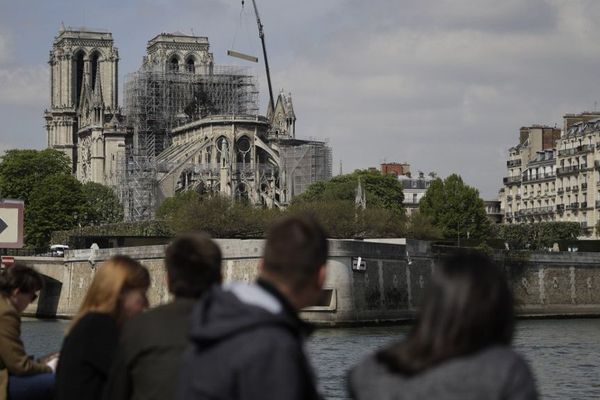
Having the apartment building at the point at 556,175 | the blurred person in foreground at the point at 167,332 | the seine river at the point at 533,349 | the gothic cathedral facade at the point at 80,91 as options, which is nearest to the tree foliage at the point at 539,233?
the apartment building at the point at 556,175

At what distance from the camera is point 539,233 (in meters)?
85.2

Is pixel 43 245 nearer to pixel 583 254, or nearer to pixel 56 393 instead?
pixel 583 254

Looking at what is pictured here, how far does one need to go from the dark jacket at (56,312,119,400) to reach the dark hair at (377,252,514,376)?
2.52 metres

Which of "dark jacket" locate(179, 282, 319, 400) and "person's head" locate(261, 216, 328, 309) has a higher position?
"person's head" locate(261, 216, 328, 309)

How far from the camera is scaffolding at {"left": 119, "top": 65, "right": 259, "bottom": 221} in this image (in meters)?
118

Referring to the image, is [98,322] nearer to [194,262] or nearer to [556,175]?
[194,262]

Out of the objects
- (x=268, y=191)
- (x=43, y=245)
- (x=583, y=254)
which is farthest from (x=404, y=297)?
(x=268, y=191)

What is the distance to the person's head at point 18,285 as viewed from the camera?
26.0 ft

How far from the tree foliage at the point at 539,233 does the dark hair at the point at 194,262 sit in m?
78.3

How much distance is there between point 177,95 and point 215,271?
11621 cm

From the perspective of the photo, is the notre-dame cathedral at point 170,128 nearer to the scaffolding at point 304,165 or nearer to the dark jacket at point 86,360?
the scaffolding at point 304,165

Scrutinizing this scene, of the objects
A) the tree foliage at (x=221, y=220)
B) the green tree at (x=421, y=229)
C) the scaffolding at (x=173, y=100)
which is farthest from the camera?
the scaffolding at (x=173, y=100)

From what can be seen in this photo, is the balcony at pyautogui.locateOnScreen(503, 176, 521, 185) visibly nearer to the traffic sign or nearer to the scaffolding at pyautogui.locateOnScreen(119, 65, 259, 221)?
the scaffolding at pyautogui.locateOnScreen(119, 65, 259, 221)

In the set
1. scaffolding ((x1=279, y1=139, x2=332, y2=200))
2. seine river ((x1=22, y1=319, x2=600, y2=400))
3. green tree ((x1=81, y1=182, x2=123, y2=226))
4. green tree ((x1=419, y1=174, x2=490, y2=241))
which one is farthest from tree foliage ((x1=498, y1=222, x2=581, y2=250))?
seine river ((x1=22, y1=319, x2=600, y2=400))
